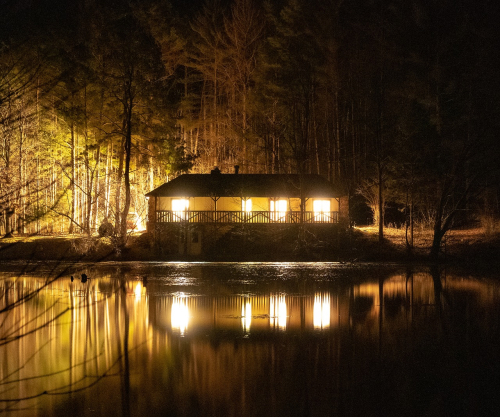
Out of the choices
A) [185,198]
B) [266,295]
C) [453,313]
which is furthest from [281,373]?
[185,198]

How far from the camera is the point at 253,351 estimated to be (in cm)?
1168

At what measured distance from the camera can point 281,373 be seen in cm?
1012

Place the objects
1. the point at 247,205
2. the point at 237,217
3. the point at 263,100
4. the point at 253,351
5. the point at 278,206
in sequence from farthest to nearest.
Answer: the point at 263,100
the point at 278,206
the point at 247,205
the point at 237,217
the point at 253,351

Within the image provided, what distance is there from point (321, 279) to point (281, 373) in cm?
1402

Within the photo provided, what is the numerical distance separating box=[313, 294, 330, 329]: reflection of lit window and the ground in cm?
1538

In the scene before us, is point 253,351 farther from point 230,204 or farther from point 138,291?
point 230,204

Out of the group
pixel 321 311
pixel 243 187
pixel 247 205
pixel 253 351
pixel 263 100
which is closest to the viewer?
pixel 253 351

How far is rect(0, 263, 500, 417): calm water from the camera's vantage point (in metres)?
8.76

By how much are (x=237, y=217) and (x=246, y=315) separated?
24.5m

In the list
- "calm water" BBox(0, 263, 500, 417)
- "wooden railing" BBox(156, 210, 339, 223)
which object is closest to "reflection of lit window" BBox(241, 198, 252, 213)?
"wooden railing" BBox(156, 210, 339, 223)

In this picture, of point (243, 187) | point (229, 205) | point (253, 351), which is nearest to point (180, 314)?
point (253, 351)

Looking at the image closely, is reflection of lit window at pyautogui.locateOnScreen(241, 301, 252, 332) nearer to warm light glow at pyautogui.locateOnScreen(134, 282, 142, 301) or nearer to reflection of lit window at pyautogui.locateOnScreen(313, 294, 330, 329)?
reflection of lit window at pyautogui.locateOnScreen(313, 294, 330, 329)

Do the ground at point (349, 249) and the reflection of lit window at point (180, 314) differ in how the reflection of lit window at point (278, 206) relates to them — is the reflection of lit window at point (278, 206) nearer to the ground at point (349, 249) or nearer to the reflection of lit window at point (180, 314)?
the ground at point (349, 249)

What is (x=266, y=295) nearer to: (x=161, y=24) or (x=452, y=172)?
(x=452, y=172)
